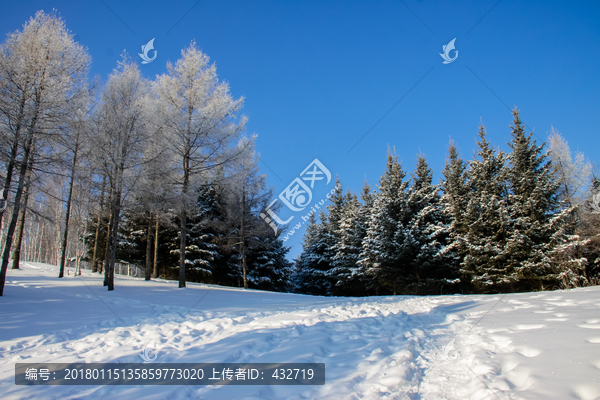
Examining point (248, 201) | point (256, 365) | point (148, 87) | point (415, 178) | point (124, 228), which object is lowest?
point (256, 365)

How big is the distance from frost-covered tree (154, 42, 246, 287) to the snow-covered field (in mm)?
6823

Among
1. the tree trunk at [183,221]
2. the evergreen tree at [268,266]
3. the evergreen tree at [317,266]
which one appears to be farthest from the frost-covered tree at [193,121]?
the evergreen tree at [317,266]

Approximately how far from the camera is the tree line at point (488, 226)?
17.0 m

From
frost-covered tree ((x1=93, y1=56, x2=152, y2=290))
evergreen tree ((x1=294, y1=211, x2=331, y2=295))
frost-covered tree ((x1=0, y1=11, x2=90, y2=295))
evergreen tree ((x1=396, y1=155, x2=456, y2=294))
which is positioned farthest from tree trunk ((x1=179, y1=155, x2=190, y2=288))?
evergreen tree ((x1=294, y1=211, x2=331, y2=295))

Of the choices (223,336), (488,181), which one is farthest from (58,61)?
(488,181)

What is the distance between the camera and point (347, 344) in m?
4.69

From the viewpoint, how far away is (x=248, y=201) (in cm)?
2111

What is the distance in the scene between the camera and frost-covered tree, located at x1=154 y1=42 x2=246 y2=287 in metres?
13.4

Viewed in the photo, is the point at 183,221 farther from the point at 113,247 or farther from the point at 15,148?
the point at 15,148

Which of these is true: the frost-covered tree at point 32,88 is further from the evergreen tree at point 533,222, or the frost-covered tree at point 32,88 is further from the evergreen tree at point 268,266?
the evergreen tree at point 533,222

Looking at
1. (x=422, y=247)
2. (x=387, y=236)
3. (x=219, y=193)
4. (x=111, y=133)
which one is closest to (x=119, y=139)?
(x=111, y=133)

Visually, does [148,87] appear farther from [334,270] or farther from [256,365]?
[334,270]

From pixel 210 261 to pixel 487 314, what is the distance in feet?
67.6

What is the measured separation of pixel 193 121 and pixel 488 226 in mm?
19075
